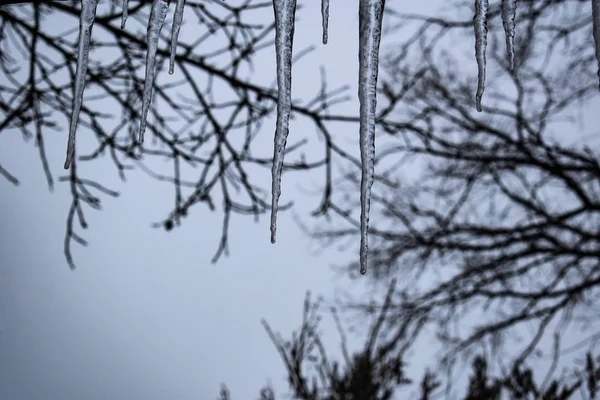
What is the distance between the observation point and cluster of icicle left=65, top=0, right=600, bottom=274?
1.30 m

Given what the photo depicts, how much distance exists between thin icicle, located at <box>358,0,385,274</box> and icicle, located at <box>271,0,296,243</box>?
16 cm

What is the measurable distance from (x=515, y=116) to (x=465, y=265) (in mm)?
2460

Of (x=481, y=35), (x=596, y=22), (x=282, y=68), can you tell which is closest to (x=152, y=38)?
(x=282, y=68)

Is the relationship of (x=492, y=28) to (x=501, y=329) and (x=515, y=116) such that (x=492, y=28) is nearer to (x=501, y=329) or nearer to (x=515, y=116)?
(x=515, y=116)

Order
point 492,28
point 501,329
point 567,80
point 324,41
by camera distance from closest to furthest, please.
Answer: point 324,41
point 492,28
point 567,80
point 501,329

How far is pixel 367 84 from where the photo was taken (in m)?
1.33

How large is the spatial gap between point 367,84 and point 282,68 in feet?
0.65

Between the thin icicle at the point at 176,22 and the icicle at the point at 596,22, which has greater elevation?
the thin icicle at the point at 176,22

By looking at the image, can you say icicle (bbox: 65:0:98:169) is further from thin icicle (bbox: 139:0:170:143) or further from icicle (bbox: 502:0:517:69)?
icicle (bbox: 502:0:517:69)

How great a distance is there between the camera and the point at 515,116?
8961mm

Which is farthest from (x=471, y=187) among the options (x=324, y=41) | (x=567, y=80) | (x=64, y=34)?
(x=324, y=41)

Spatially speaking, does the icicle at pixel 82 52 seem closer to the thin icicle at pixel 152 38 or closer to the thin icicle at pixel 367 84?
the thin icicle at pixel 152 38

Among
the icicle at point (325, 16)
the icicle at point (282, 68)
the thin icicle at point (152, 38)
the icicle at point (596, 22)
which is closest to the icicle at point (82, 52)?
the thin icicle at point (152, 38)

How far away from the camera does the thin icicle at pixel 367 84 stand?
4.24 ft
